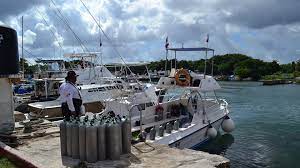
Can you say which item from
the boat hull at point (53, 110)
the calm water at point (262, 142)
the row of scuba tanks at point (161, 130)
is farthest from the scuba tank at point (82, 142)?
the boat hull at point (53, 110)

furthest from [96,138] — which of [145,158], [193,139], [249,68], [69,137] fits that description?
[249,68]

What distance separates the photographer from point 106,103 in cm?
2031

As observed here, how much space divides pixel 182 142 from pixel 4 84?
1053 centimetres

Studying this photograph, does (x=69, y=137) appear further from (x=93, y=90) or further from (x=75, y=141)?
(x=93, y=90)

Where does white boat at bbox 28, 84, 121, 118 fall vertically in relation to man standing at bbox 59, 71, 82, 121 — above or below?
below

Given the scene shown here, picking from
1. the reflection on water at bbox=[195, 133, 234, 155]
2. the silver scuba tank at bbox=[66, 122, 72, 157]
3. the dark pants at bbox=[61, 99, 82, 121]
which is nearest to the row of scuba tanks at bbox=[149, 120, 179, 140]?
the reflection on water at bbox=[195, 133, 234, 155]

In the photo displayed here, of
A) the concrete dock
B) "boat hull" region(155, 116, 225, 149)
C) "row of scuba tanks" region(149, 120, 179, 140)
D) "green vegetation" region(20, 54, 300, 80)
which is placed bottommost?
"boat hull" region(155, 116, 225, 149)

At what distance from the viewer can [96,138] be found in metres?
7.56

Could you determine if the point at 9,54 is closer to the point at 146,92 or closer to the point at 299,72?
the point at 146,92

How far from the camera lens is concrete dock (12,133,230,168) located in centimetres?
737

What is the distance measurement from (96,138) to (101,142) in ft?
0.42

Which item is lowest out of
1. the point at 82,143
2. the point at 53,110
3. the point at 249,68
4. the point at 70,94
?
the point at 53,110

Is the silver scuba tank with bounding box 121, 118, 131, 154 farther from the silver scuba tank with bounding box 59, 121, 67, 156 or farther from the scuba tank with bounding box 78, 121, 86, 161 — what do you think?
the silver scuba tank with bounding box 59, 121, 67, 156

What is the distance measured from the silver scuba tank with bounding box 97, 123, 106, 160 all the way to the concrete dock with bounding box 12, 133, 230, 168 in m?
0.15
